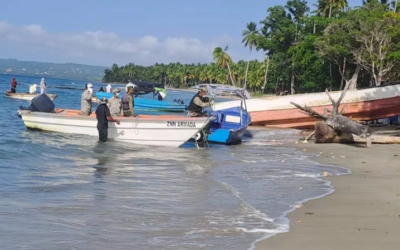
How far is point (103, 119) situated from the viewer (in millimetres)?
15734

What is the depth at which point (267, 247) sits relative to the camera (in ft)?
19.2

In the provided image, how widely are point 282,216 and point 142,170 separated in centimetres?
507

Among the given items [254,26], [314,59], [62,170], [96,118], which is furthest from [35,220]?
[254,26]

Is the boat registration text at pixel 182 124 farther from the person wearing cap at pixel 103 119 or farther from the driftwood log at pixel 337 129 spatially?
the driftwood log at pixel 337 129

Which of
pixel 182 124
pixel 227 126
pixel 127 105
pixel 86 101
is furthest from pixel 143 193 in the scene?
pixel 227 126

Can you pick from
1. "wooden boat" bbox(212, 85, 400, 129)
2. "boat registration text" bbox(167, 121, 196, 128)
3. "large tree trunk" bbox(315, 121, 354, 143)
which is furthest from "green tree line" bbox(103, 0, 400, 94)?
"boat registration text" bbox(167, 121, 196, 128)

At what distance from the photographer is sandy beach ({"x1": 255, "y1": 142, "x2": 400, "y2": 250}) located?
595 cm

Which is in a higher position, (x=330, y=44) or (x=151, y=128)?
(x=330, y=44)

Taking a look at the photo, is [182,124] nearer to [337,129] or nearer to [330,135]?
[330,135]

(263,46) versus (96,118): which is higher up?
(263,46)

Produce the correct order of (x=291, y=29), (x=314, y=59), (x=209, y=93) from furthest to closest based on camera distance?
1. (x=291, y=29)
2. (x=314, y=59)
3. (x=209, y=93)

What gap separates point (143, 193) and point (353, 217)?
3.58 m

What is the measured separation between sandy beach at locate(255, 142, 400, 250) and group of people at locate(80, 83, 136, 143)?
281 inches

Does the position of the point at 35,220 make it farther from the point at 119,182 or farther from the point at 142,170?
the point at 142,170
